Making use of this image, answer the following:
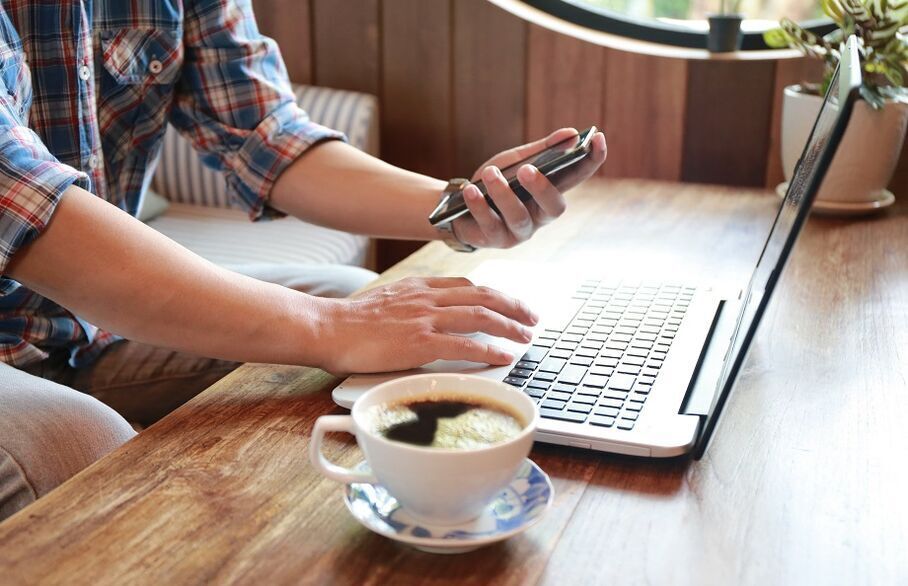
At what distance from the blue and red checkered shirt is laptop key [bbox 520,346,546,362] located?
45cm

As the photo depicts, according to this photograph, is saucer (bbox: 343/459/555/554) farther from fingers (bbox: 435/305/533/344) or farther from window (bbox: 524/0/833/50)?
window (bbox: 524/0/833/50)

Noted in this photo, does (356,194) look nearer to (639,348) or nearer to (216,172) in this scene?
(639,348)

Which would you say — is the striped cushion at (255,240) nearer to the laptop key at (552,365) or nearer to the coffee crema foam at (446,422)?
the laptop key at (552,365)

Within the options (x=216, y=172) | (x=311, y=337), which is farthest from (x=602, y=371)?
(x=216, y=172)

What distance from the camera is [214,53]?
130 centimetres

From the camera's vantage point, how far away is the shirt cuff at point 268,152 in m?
1.30

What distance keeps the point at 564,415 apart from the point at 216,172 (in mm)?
1459

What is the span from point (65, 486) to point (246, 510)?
0.14 meters

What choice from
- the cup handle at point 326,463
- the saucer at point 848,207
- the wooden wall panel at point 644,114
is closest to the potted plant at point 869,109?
the saucer at point 848,207

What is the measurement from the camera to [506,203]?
107 centimetres

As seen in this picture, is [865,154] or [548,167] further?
[865,154]

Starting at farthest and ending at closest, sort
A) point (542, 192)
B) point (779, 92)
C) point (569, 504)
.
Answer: point (779, 92) → point (542, 192) → point (569, 504)

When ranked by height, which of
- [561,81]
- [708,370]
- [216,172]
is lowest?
[216,172]

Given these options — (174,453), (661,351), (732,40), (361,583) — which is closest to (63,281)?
(174,453)
